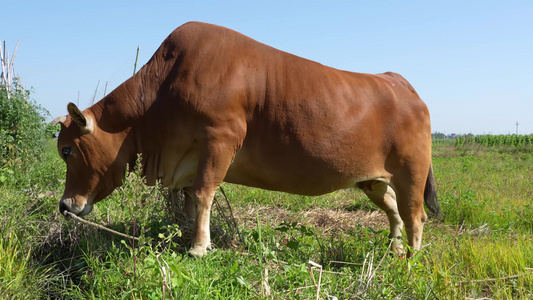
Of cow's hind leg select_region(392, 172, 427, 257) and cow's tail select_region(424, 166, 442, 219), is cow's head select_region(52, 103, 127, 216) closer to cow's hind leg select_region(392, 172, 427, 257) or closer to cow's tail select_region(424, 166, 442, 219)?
cow's hind leg select_region(392, 172, 427, 257)

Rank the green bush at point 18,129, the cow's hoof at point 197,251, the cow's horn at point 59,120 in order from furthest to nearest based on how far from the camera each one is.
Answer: the green bush at point 18,129 < the cow's horn at point 59,120 < the cow's hoof at point 197,251

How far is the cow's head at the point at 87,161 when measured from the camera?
372cm

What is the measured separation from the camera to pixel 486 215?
19.8 ft

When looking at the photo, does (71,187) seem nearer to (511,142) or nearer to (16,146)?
(16,146)

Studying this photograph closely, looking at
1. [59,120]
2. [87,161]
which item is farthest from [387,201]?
[59,120]

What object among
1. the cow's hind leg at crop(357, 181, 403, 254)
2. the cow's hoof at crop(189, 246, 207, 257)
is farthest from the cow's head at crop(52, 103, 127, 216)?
the cow's hind leg at crop(357, 181, 403, 254)

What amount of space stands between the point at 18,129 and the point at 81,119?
6.00m

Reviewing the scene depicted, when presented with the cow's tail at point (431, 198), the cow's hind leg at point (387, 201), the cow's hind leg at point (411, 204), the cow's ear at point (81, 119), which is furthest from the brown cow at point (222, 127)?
the cow's tail at point (431, 198)

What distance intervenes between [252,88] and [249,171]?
74cm

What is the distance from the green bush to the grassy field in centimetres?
224

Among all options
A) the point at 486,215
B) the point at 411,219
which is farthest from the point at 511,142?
the point at 411,219

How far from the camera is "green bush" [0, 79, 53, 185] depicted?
7.79 metres

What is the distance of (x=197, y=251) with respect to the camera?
348cm

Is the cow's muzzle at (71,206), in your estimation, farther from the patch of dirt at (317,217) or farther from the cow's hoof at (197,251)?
the patch of dirt at (317,217)
